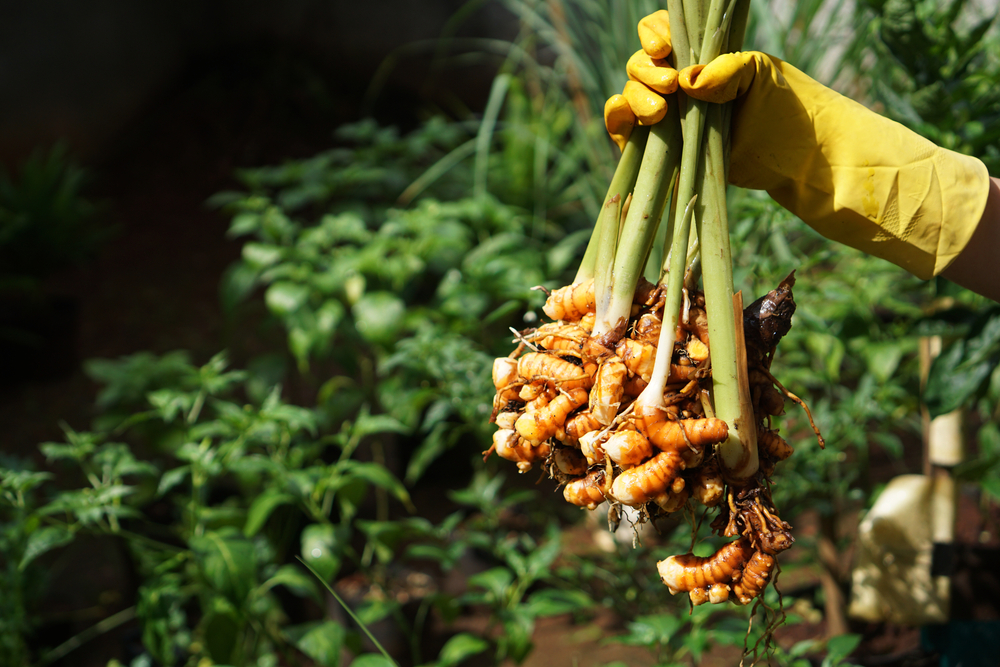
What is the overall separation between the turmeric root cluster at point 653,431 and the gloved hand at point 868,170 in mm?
143

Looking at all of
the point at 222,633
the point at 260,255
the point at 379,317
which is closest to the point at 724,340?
the point at 222,633

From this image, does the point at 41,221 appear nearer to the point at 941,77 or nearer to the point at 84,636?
the point at 84,636

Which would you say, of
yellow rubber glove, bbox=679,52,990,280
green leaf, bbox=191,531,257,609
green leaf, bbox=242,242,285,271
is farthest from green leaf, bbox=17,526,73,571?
yellow rubber glove, bbox=679,52,990,280

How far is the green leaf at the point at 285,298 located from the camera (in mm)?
1423

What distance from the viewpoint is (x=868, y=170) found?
0.60m

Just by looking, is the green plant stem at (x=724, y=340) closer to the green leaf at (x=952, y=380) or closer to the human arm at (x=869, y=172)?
the human arm at (x=869, y=172)

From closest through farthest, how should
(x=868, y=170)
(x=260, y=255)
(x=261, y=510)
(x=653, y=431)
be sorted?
(x=653, y=431)
(x=868, y=170)
(x=261, y=510)
(x=260, y=255)

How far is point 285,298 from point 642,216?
1074mm

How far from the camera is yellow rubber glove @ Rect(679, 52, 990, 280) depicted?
603mm

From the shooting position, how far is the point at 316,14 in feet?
12.1

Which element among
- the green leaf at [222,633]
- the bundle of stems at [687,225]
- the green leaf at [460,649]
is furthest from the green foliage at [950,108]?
the green leaf at [222,633]

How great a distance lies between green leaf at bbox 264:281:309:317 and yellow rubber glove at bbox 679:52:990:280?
1043 millimetres

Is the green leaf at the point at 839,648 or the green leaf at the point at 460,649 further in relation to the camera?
the green leaf at the point at 460,649

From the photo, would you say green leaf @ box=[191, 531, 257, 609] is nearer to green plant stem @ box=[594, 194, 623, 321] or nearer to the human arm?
green plant stem @ box=[594, 194, 623, 321]
